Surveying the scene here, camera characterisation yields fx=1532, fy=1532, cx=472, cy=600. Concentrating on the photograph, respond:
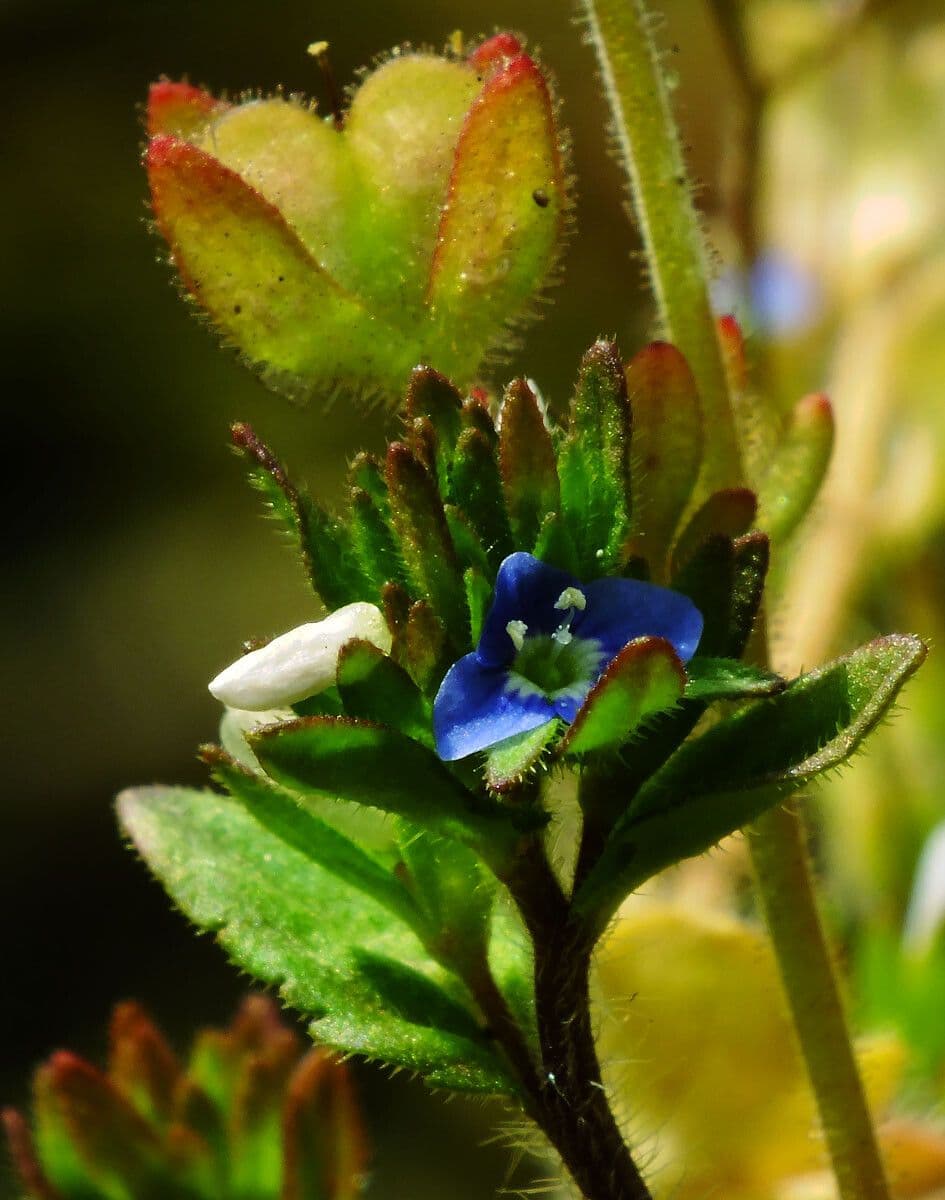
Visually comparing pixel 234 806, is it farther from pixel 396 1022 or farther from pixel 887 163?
pixel 887 163

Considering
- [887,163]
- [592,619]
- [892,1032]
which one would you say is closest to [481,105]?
[592,619]

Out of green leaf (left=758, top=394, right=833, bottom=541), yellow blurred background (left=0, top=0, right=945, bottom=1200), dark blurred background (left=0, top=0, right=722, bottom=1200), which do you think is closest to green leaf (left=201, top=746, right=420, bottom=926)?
green leaf (left=758, top=394, right=833, bottom=541)

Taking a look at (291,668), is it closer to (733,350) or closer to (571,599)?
(571,599)

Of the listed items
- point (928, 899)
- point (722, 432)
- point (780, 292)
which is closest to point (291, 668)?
point (722, 432)

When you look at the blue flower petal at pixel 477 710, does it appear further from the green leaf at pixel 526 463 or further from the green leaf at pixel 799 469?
the green leaf at pixel 799 469

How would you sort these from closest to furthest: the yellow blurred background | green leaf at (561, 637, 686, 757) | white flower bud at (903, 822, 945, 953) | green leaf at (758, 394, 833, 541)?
green leaf at (561, 637, 686, 757)
green leaf at (758, 394, 833, 541)
white flower bud at (903, 822, 945, 953)
the yellow blurred background

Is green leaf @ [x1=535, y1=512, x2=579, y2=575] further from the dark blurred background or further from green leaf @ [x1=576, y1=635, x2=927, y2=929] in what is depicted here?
the dark blurred background

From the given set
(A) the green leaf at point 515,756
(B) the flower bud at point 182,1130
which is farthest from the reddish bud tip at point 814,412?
(B) the flower bud at point 182,1130

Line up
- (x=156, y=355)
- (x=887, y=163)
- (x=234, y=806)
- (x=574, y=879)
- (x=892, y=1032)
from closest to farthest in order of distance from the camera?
(x=574, y=879) → (x=234, y=806) → (x=892, y=1032) → (x=887, y=163) → (x=156, y=355)
